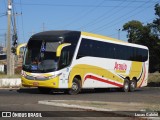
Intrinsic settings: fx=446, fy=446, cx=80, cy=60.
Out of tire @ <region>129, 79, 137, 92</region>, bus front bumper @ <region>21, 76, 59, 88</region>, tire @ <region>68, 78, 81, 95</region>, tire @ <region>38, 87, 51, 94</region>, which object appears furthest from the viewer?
tire @ <region>129, 79, 137, 92</region>

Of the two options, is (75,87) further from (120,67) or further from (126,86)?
(126,86)

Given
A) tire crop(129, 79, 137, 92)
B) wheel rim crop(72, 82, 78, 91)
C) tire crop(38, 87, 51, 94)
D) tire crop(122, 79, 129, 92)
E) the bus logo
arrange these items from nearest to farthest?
1. wheel rim crop(72, 82, 78, 91)
2. tire crop(38, 87, 51, 94)
3. the bus logo
4. tire crop(122, 79, 129, 92)
5. tire crop(129, 79, 137, 92)

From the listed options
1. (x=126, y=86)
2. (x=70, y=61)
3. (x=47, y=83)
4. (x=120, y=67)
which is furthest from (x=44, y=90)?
(x=126, y=86)

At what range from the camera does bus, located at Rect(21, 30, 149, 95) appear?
2427cm

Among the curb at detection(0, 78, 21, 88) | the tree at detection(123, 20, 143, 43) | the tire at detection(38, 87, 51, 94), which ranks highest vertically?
the tree at detection(123, 20, 143, 43)

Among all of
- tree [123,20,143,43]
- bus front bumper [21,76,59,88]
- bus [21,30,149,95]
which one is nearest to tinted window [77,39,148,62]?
bus [21,30,149,95]

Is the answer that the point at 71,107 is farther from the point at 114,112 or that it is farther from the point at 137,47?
the point at 137,47

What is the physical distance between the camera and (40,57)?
80.3 ft

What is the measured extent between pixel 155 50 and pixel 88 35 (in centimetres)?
4022

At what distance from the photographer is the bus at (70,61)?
2427 centimetres

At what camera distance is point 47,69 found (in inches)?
952

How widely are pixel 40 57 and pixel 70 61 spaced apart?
5.58 feet

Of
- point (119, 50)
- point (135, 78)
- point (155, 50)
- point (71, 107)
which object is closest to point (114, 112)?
point (71, 107)

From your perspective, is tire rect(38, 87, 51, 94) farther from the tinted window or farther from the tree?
the tree
